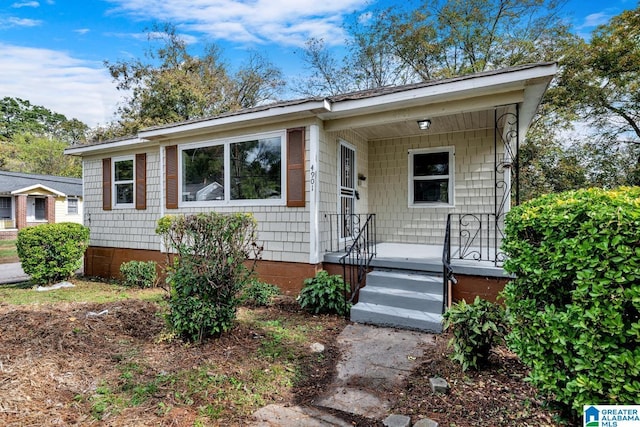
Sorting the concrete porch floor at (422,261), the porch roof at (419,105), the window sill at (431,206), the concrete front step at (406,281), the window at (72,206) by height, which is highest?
the porch roof at (419,105)

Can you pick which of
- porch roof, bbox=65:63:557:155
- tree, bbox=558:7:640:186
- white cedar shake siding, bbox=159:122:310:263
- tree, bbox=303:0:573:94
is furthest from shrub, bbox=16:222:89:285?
tree, bbox=558:7:640:186

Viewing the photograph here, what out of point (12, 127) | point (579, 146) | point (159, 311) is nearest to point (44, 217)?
point (12, 127)

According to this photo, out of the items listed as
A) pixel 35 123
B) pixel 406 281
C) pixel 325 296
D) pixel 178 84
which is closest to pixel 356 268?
pixel 325 296

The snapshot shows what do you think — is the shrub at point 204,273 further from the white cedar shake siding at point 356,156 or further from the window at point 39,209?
the window at point 39,209

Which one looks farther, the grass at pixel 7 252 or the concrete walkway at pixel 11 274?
the grass at pixel 7 252

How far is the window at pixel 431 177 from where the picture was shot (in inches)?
268

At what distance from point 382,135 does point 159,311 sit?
5360 mm

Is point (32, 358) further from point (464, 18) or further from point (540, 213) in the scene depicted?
point (464, 18)

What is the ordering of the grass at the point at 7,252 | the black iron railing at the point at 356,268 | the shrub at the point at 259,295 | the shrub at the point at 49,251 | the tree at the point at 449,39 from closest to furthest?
the black iron railing at the point at 356,268, the shrub at the point at 259,295, the shrub at the point at 49,251, the grass at the point at 7,252, the tree at the point at 449,39

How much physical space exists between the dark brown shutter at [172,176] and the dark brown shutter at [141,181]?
1.19 m

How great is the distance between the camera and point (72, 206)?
22.2 metres

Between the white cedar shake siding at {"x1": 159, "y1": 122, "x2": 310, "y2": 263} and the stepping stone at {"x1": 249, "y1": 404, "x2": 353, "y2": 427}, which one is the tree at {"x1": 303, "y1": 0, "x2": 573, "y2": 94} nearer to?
the white cedar shake siding at {"x1": 159, "y1": 122, "x2": 310, "y2": 263}

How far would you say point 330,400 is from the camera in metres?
2.68

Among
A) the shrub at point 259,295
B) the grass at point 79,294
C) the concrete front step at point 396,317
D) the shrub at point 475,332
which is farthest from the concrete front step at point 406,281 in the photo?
the grass at point 79,294
